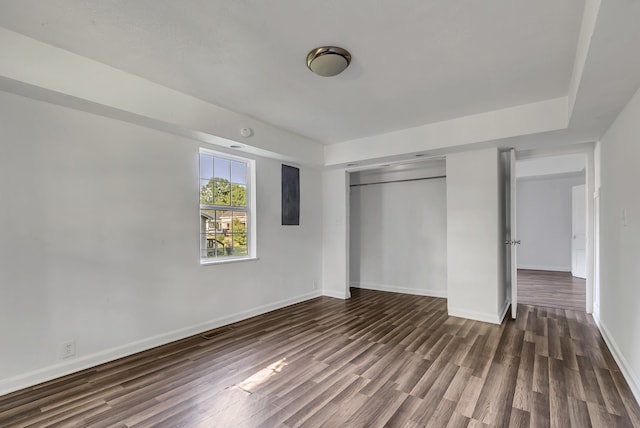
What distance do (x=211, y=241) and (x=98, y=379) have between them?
5.87 ft

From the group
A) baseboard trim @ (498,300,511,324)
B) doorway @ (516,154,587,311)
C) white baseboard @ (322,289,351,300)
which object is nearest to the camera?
baseboard trim @ (498,300,511,324)

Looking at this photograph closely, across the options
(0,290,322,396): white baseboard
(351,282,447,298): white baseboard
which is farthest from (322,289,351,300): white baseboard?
(0,290,322,396): white baseboard

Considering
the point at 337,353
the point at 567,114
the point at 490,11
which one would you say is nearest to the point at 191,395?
the point at 337,353

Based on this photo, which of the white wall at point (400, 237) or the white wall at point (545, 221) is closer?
the white wall at point (400, 237)

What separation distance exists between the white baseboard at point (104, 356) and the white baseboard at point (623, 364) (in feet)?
12.6

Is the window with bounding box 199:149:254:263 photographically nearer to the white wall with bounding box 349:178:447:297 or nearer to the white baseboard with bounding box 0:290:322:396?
the white baseboard with bounding box 0:290:322:396

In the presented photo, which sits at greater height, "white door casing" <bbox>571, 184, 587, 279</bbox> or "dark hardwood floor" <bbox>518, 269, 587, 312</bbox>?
"white door casing" <bbox>571, 184, 587, 279</bbox>

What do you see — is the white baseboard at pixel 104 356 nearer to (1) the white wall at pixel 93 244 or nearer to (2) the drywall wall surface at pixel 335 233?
(1) the white wall at pixel 93 244

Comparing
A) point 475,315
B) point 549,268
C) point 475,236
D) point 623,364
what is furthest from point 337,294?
point 549,268

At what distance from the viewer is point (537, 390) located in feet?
7.56

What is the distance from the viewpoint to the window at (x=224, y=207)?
12.5 ft

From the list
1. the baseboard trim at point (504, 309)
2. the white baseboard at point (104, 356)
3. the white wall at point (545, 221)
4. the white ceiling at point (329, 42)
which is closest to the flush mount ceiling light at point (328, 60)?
the white ceiling at point (329, 42)

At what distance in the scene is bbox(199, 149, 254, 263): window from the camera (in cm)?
380

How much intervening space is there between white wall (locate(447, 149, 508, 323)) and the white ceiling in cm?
101
